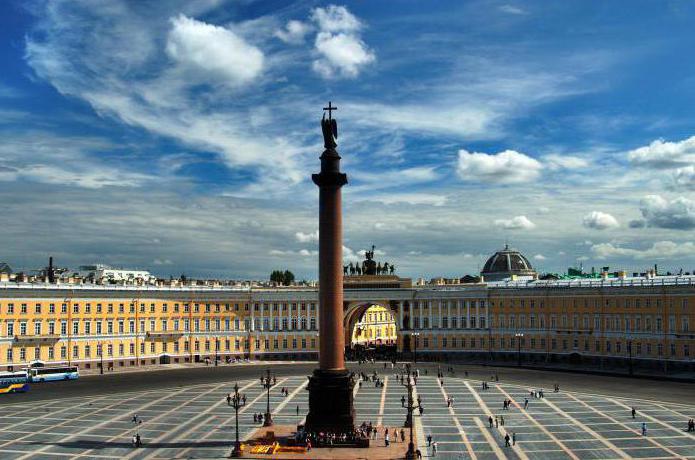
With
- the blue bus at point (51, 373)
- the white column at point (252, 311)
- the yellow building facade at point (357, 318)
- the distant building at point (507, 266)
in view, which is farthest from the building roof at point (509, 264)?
the blue bus at point (51, 373)

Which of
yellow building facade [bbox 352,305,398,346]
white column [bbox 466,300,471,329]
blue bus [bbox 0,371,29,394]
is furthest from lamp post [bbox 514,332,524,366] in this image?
blue bus [bbox 0,371,29,394]

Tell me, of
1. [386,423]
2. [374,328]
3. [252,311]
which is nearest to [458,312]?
[252,311]

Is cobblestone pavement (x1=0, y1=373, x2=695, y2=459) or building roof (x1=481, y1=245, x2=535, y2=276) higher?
building roof (x1=481, y1=245, x2=535, y2=276)

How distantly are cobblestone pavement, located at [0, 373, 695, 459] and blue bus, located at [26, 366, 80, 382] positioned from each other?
16.1m

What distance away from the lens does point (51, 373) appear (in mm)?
77562

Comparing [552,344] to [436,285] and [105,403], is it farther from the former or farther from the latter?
[105,403]

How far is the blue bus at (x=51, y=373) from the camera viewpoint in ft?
251

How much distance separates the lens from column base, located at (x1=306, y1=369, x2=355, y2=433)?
43.7m

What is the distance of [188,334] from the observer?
9769 cm

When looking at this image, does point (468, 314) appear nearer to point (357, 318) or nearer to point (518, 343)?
point (518, 343)

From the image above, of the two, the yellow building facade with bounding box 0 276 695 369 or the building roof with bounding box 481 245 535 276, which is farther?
the building roof with bounding box 481 245 535 276

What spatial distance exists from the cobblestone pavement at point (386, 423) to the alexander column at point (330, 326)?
11.9 ft

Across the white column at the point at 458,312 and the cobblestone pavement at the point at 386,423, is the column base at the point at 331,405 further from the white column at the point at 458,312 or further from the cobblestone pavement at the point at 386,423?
the white column at the point at 458,312

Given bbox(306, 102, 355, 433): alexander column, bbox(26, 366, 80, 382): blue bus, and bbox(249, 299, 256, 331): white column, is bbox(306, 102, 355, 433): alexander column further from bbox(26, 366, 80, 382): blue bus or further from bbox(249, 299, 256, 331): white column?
bbox(249, 299, 256, 331): white column
